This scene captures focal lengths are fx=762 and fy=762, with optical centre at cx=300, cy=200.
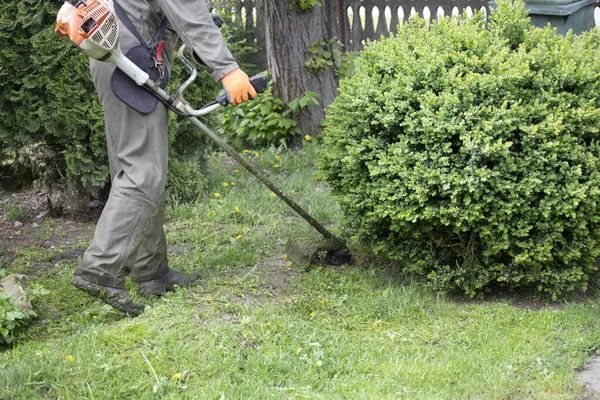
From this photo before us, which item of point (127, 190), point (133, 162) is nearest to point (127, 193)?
point (127, 190)

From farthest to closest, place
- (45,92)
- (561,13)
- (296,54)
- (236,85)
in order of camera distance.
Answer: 1. (296,54)
2. (45,92)
3. (561,13)
4. (236,85)

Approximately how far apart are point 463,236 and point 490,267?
0.24m

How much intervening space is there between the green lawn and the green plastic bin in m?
2.16

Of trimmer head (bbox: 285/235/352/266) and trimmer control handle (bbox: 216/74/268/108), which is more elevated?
trimmer control handle (bbox: 216/74/268/108)

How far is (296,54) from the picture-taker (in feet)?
25.8

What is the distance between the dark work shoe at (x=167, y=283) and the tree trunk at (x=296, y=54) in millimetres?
3591

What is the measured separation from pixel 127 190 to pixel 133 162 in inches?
6.2

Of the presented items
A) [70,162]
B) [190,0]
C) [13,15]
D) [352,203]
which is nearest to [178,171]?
[70,162]

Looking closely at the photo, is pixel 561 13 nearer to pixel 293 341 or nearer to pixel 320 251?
pixel 320 251

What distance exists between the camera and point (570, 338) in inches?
157

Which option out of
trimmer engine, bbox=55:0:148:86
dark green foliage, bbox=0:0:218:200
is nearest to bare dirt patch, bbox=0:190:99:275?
dark green foliage, bbox=0:0:218:200

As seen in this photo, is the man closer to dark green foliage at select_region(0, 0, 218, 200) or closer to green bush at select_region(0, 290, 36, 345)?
green bush at select_region(0, 290, 36, 345)

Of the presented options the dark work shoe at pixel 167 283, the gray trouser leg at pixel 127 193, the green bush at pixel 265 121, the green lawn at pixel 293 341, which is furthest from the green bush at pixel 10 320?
the green bush at pixel 265 121

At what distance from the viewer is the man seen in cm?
407
